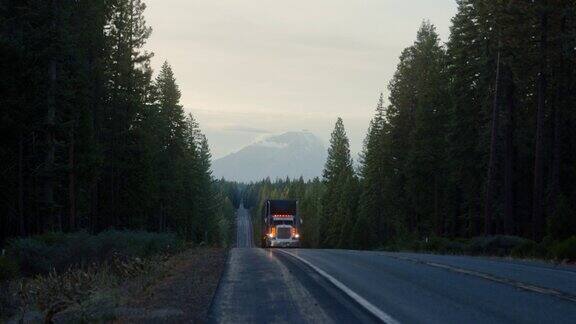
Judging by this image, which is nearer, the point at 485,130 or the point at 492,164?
the point at 492,164

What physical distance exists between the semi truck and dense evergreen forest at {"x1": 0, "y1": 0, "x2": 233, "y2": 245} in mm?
10049

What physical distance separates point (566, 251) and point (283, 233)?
2981 centimetres

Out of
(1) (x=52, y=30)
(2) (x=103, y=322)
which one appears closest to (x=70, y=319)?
(2) (x=103, y=322)

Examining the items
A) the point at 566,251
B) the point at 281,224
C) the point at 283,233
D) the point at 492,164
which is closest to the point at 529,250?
the point at 566,251

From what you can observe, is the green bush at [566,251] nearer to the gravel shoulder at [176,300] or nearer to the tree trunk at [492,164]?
the gravel shoulder at [176,300]

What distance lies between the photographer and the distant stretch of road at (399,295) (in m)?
10.3

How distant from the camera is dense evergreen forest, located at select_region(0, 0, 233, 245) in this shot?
3041 cm

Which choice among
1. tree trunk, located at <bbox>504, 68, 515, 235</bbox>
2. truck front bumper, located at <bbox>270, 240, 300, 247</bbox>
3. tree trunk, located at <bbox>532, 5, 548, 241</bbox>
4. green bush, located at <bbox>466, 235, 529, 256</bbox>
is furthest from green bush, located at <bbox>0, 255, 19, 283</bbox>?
truck front bumper, located at <bbox>270, 240, 300, 247</bbox>

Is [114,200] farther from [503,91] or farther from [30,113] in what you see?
[503,91]

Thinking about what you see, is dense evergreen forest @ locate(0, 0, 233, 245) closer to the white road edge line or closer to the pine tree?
the white road edge line

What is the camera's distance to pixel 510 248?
31.7m

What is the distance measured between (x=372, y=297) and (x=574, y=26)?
2786 centimetres

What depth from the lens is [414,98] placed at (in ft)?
196

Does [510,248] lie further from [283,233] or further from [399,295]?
[283,233]
